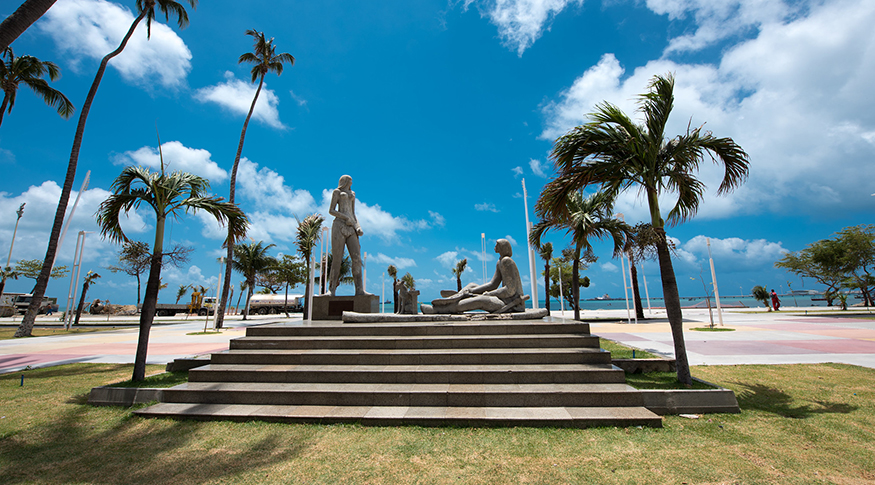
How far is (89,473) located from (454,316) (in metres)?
5.51

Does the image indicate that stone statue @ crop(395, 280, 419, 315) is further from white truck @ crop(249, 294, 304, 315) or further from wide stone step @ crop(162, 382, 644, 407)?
white truck @ crop(249, 294, 304, 315)

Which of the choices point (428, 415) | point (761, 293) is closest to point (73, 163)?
point (428, 415)

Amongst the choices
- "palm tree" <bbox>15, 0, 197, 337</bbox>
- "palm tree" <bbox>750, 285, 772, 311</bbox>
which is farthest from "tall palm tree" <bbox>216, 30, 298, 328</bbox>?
"palm tree" <bbox>750, 285, 772, 311</bbox>

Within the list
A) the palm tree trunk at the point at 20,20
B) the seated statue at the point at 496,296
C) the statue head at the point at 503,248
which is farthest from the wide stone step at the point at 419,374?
the palm tree trunk at the point at 20,20

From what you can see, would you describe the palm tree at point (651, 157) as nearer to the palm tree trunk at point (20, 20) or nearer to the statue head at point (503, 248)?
the statue head at point (503, 248)

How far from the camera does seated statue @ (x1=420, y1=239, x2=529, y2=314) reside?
26.4ft

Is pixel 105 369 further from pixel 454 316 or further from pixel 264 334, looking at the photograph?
pixel 454 316

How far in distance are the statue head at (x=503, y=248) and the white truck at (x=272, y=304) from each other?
41.2m

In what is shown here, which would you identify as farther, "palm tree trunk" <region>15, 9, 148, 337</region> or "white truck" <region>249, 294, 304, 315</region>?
"white truck" <region>249, 294, 304, 315</region>

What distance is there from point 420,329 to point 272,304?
4312cm

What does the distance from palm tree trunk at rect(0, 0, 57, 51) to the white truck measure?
4338 cm

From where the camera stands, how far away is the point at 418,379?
18.3ft

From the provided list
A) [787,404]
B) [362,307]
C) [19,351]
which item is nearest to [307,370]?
[362,307]

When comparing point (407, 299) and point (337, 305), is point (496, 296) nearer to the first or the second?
point (407, 299)
